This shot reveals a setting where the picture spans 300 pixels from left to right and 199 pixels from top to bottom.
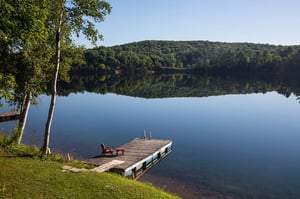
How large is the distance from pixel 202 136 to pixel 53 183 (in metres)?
26.1

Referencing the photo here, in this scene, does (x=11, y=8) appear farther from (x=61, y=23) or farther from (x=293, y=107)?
(x=293, y=107)

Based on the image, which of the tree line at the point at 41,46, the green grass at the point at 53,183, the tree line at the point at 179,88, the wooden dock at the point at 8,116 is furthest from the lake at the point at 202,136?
the tree line at the point at 179,88

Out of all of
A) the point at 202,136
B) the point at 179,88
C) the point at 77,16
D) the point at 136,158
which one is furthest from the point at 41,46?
the point at 179,88

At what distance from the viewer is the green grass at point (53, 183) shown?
42.7 ft

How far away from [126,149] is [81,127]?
48.5 feet

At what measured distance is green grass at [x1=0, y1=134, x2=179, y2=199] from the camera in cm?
1301

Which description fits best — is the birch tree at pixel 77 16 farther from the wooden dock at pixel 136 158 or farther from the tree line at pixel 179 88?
the tree line at pixel 179 88

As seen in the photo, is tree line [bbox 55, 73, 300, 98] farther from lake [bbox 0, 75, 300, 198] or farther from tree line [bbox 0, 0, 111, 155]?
tree line [bbox 0, 0, 111, 155]

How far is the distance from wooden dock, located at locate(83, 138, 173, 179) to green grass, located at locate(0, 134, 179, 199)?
4093mm

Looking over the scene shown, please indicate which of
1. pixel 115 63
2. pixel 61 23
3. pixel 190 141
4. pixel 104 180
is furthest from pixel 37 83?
pixel 115 63

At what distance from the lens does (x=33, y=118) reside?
46500 millimetres

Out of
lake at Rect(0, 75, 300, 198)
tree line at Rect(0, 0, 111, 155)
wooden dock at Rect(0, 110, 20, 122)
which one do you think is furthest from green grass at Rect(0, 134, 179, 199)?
wooden dock at Rect(0, 110, 20, 122)

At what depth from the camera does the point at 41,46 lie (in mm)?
18906

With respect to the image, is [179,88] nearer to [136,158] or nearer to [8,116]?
[8,116]
